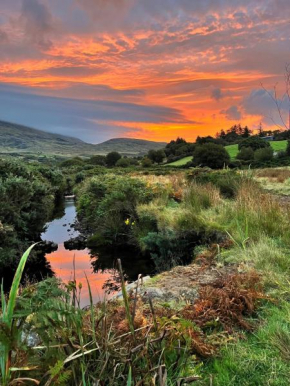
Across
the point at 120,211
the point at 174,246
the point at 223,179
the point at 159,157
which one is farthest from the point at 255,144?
the point at 174,246

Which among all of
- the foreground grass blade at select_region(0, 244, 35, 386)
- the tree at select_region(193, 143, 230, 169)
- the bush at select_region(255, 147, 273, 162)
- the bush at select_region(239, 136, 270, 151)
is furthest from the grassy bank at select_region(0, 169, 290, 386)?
the bush at select_region(239, 136, 270, 151)

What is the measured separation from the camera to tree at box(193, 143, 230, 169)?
50125mm

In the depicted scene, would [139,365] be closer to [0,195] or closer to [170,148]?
[0,195]

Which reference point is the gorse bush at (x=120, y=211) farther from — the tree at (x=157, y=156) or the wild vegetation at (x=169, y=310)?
the tree at (x=157, y=156)

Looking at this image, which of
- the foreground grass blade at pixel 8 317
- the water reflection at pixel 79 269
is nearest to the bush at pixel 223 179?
the water reflection at pixel 79 269

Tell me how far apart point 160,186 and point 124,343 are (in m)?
13.9

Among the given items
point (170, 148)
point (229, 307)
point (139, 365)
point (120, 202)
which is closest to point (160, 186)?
point (120, 202)

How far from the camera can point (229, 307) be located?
381 centimetres

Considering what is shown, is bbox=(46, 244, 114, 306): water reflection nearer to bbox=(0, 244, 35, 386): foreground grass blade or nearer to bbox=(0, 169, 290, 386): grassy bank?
bbox=(0, 169, 290, 386): grassy bank

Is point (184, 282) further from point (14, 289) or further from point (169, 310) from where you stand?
point (14, 289)

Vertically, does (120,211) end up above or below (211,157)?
below

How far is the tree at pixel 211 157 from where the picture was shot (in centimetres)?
5012

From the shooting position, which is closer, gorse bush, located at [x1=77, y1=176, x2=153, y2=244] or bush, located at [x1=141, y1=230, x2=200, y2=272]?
bush, located at [x1=141, y1=230, x2=200, y2=272]

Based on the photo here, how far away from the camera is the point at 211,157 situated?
5091cm
